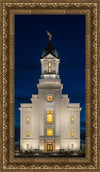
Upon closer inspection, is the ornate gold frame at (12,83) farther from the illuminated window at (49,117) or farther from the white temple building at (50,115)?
the illuminated window at (49,117)

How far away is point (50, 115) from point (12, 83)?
25.4ft

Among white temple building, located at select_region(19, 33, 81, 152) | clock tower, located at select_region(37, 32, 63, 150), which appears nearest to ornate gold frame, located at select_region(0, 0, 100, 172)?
white temple building, located at select_region(19, 33, 81, 152)

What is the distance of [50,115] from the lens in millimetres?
16906

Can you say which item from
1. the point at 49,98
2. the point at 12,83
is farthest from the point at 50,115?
the point at 12,83

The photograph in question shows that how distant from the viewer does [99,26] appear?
9.56 meters

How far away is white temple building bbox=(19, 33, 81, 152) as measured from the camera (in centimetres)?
1585

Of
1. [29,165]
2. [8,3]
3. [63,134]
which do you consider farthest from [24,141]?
[8,3]

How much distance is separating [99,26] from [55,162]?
5.20 m

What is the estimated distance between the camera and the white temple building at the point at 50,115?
15.9m

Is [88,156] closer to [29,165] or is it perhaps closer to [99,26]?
[29,165]

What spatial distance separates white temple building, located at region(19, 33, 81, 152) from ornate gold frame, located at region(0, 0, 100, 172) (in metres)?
5.71

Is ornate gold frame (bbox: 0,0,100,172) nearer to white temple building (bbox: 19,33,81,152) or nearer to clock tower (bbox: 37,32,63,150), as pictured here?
white temple building (bbox: 19,33,81,152)

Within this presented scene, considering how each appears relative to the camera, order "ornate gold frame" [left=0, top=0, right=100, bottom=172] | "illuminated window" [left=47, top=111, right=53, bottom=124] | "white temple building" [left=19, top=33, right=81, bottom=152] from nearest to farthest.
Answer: "ornate gold frame" [left=0, top=0, right=100, bottom=172] → "white temple building" [left=19, top=33, right=81, bottom=152] → "illuminated window" [left=47, top=111, right=53, bottom=124]

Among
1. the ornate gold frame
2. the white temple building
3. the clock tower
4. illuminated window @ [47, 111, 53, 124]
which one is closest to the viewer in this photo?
the ornate gold frame
